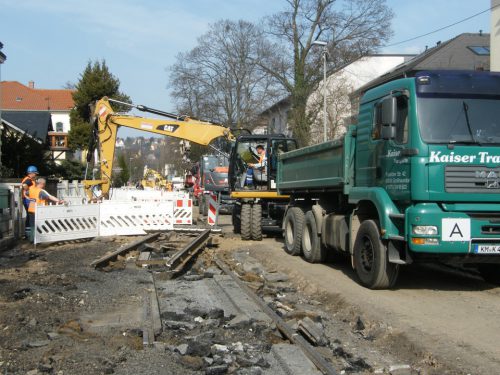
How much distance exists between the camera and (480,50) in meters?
41.2

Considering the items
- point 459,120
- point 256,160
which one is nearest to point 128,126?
point 256,160

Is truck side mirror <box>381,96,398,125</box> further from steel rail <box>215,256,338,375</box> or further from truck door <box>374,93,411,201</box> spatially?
steel rail <box>215,256,338,375</box>

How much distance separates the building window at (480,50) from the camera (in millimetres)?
40500

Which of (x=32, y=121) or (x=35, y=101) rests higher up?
(x=35, y=101)

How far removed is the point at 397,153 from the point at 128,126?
1209cm

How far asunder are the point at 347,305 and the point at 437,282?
2.56 metres

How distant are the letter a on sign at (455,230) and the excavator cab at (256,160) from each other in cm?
910

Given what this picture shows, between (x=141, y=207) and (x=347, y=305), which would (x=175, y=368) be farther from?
(x=141, y=207)

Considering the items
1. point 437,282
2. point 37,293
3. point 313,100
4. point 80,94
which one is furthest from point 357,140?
point 80,94

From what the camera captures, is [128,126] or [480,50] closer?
[128,126]

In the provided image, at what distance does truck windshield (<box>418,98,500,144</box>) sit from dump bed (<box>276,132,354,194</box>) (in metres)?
2.26

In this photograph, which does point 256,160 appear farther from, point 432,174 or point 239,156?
point 432,174

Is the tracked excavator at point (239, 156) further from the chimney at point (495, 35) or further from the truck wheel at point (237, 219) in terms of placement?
the chimney at point (495, 35)

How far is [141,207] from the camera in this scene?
17.7 metres
